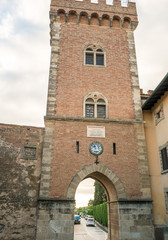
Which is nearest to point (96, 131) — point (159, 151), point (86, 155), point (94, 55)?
point (86, 155)

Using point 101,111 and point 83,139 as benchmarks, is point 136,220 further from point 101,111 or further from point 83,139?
point 101,111

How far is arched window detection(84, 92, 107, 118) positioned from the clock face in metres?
2.01

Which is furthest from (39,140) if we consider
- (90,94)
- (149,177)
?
(149,177)

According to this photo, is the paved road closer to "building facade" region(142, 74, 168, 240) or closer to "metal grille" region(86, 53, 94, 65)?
"building facade" region(142, 74, 168, 240)

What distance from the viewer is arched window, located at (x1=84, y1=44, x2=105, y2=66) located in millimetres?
15977

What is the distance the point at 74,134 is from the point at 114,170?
3.14 meters

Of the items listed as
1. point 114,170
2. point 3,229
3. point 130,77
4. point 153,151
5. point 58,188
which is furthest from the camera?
point 130,77

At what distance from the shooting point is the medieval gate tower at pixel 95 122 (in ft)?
37.8

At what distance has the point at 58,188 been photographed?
38.3 ft

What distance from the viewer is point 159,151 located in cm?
1342

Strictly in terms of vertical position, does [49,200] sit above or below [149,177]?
below

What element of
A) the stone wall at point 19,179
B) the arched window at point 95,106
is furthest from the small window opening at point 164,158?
the stone wall at point 19,179

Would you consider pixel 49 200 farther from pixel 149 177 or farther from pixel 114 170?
pixel 149 177

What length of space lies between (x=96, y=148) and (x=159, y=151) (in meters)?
3.96
